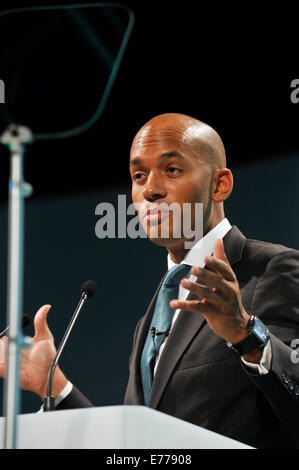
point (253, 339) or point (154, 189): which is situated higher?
point (154, 189)

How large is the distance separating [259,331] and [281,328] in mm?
281

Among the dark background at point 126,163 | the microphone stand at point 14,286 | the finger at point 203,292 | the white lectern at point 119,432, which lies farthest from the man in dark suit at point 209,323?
the dark background at point 126,163

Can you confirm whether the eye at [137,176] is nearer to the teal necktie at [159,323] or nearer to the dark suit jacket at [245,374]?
the teal necktie at [159,323]

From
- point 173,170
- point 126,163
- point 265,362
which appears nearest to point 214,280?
point 265,362

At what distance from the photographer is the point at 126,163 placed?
11.2ft

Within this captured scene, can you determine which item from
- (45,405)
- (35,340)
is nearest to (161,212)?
(35,340)

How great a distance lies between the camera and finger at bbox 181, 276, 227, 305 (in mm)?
1323

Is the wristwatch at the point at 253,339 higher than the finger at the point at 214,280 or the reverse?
the reverse

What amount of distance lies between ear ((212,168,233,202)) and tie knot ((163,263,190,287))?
287 mm

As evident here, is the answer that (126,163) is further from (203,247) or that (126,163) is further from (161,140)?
(203,247)

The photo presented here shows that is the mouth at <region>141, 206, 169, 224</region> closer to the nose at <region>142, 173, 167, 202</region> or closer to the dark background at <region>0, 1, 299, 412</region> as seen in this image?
the nose at <region>142, 173, 167, 202</region>

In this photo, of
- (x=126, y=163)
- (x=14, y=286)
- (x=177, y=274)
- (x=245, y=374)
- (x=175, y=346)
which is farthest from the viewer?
(x=126, y=163)

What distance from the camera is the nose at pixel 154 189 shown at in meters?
2.12
